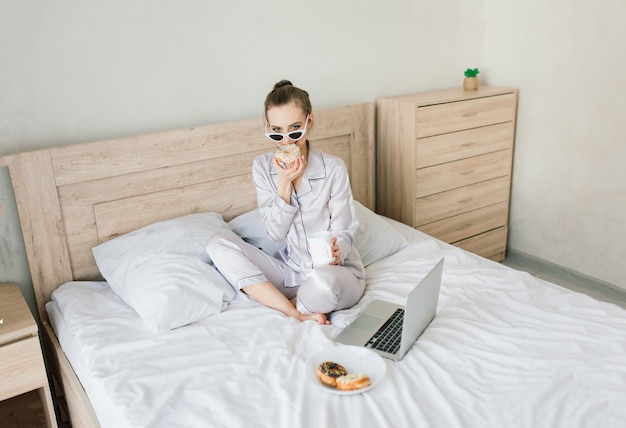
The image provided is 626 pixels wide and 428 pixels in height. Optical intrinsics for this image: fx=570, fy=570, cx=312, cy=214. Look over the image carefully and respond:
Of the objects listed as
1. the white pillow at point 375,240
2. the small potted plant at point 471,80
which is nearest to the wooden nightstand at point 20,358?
the white pillow at point 375,240

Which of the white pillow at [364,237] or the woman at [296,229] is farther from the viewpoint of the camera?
the white pillow at [364,237]

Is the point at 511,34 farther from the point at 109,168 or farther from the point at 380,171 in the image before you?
the point at 109,168

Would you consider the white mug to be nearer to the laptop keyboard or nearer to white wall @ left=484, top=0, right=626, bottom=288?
the laptop keyboard

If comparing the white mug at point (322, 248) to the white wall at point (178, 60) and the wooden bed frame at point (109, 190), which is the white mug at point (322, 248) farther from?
the white wall at point (178, 60)

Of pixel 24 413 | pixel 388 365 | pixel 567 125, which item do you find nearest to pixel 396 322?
pixel 388 365

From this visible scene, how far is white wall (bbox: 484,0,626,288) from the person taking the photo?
2.80 m

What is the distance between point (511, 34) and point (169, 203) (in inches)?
83.8

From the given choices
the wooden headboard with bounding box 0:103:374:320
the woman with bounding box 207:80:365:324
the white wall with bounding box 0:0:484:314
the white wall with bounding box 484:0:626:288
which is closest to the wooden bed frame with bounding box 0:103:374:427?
the wooden headboard with bounding box 0:103:374:320

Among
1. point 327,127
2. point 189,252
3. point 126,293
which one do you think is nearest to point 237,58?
point 327,127

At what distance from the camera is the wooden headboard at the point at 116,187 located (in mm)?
2145

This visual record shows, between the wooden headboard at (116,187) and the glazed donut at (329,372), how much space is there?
1.16 meters

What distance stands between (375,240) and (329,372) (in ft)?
3.36

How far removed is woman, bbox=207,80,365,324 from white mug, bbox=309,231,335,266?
139 mm

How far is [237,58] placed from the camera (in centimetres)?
258
